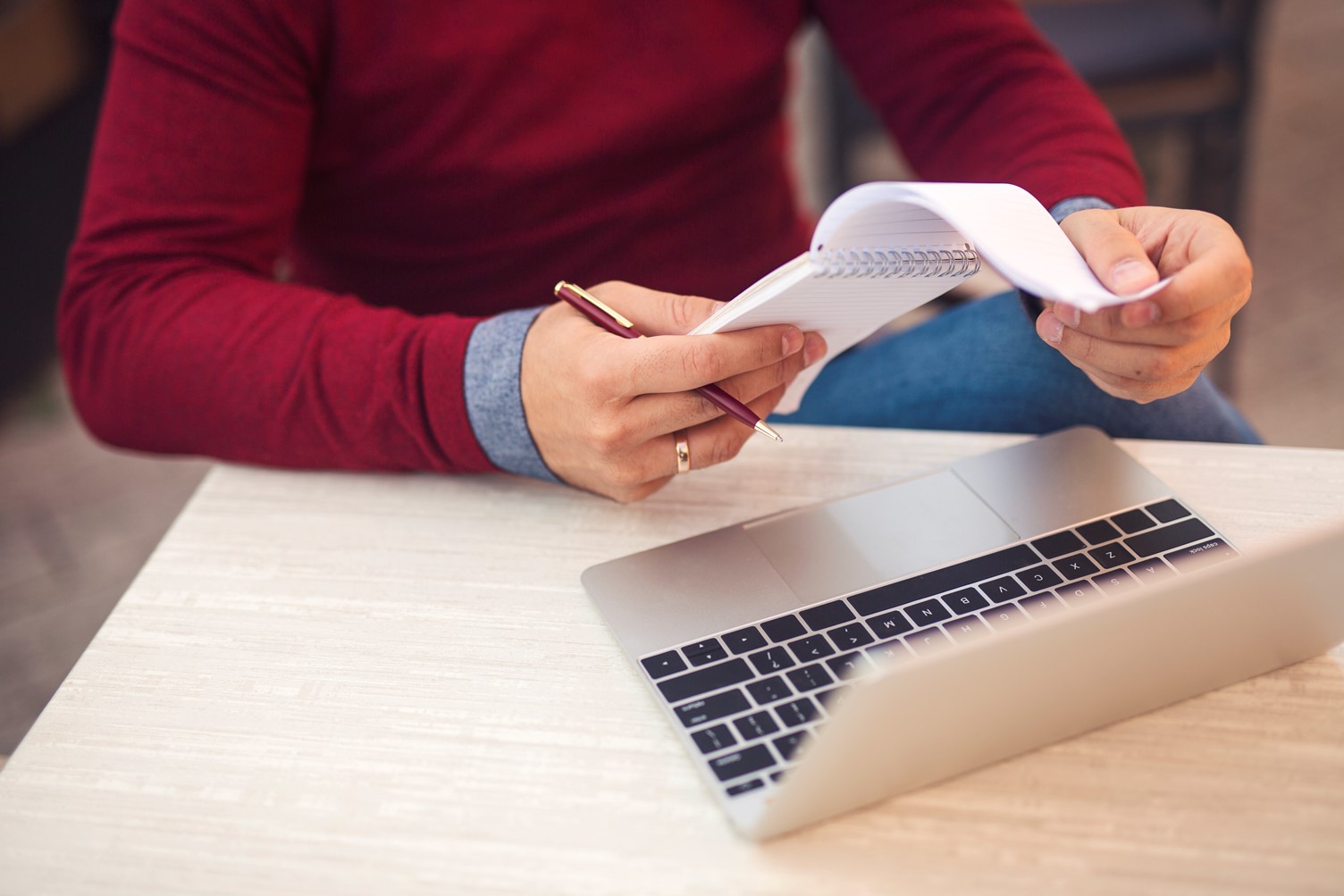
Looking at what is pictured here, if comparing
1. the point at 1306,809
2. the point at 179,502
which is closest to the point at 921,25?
the point at 1306,809

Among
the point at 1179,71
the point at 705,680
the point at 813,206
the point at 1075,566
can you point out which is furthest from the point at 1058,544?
the point at 813,206

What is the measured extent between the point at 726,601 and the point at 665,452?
0.35 ft

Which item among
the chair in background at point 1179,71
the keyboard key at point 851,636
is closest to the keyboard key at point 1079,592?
the keyboard key at point 851,636

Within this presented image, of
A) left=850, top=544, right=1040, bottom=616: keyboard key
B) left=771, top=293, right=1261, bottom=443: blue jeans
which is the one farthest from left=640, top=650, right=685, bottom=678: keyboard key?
left=771, top=293, right=1261, bottom=443: blue jeans

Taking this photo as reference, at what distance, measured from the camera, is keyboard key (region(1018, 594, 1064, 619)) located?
0.57 metres

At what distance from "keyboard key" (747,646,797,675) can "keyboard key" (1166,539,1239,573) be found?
22 cm

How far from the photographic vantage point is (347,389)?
70 cm

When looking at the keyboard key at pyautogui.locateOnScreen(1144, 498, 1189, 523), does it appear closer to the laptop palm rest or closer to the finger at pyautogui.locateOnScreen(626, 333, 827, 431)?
the laptop palm rest

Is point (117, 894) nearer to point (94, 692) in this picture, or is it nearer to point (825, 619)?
point (94, 692)

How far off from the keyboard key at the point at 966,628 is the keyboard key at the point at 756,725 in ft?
0.37

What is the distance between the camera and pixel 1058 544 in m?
0.61

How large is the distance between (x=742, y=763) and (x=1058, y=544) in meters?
0.24

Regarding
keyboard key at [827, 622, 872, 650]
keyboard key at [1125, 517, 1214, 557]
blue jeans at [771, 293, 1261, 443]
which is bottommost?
blue jeans at [771, 293, 1261, 443]

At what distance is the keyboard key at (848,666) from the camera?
21.0 inches
